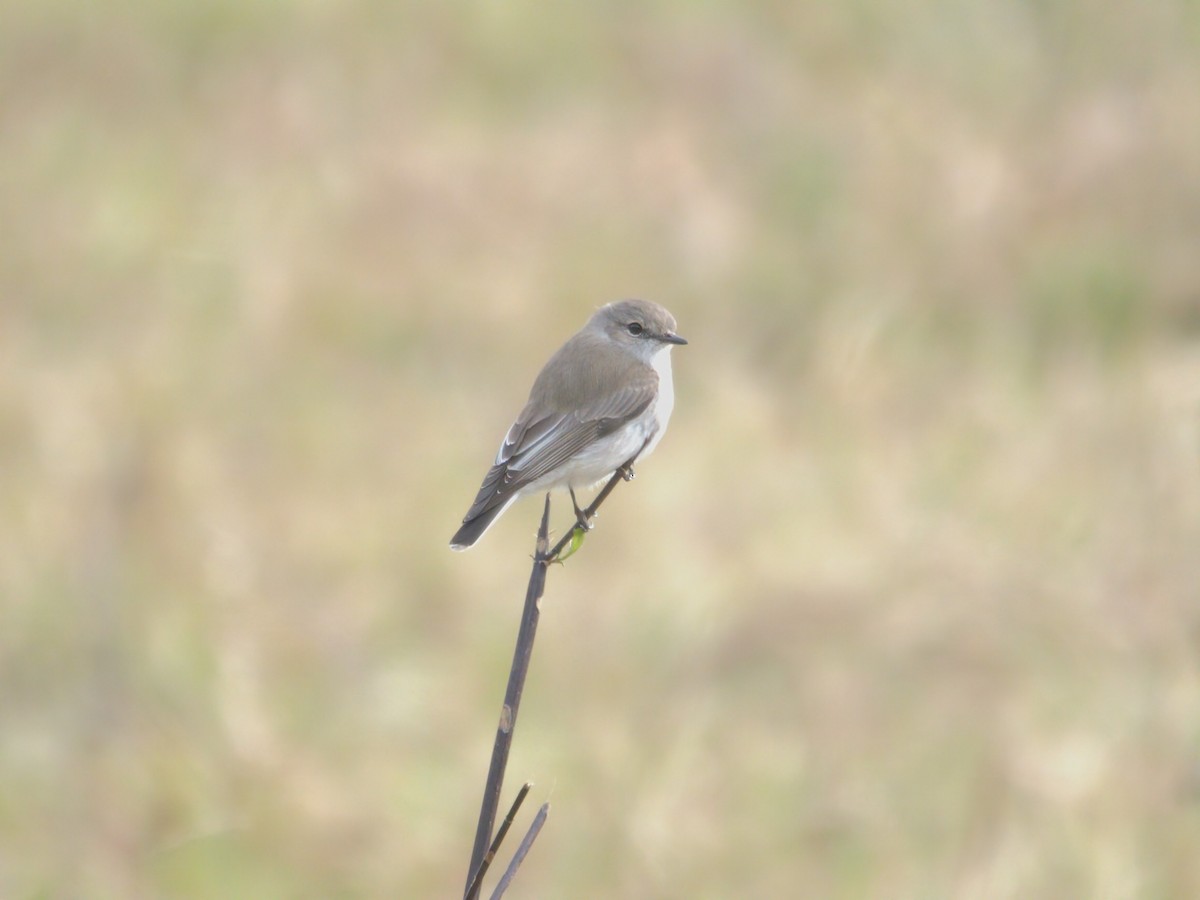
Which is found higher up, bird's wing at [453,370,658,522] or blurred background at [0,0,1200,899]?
blurred background at [0,0,1200,899]

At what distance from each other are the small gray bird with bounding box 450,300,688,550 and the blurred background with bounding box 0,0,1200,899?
2.78 meters

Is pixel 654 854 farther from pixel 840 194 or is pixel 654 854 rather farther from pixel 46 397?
pixel 840 194

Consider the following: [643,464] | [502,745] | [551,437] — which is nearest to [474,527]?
[551,437]

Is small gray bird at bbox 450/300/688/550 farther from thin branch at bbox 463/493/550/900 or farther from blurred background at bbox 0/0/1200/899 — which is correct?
blurred background at bbox 0/0/1200/899

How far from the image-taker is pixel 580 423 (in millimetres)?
4121

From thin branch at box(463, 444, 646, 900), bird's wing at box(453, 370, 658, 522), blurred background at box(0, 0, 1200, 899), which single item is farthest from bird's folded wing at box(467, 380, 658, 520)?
blurred background at box(0, 0, 1200, 899)

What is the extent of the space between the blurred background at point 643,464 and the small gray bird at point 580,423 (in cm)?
278

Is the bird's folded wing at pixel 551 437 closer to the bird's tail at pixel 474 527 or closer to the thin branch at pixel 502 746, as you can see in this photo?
the bird's tail at pixel 474 527

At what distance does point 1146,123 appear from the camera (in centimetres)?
1023

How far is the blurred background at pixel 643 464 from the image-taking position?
21.3 feet

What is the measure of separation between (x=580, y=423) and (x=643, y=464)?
3.92 m

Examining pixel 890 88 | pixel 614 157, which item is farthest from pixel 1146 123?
pixel 614 157

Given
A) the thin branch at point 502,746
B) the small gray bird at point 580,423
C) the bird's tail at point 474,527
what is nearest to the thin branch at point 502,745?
the thin branch at point 502,746

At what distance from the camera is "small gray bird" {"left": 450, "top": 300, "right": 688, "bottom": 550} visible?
3998mm
